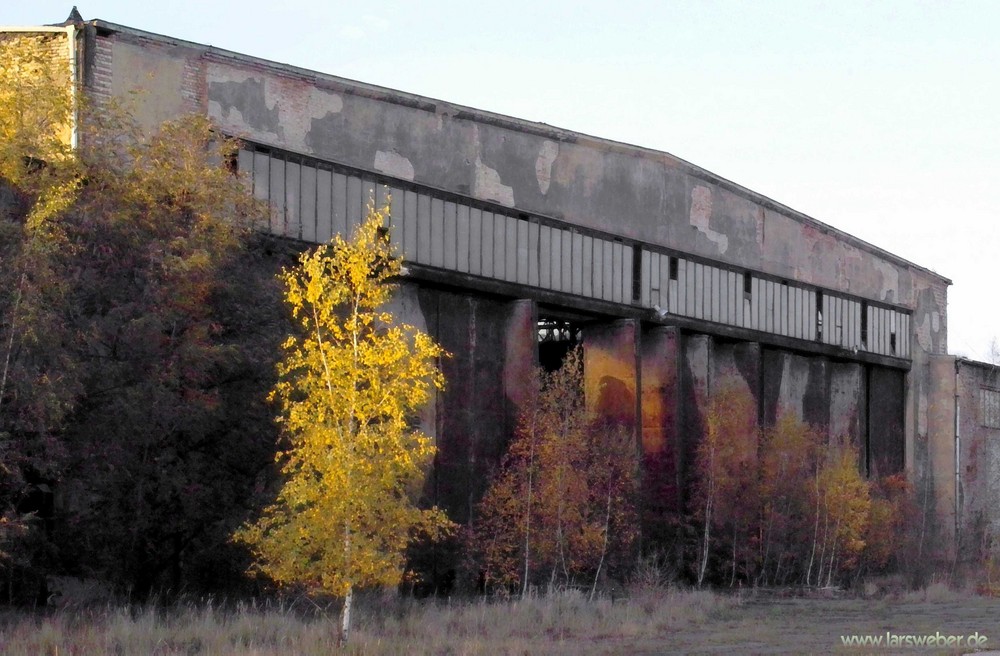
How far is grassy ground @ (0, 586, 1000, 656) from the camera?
52.6 feet

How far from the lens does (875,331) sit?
126 feet

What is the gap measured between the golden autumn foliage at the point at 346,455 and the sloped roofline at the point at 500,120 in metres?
6.09

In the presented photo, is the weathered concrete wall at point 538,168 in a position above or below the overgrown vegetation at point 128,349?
above

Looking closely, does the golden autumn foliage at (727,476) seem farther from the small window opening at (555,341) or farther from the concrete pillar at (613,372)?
the small window opening at (555,341)

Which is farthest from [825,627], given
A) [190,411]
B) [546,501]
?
[190,411]

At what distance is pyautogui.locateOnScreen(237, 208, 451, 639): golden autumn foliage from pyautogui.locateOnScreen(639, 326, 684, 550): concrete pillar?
13.2 m

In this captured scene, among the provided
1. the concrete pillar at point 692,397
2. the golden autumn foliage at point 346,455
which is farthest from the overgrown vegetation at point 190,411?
the concrete pillar at point 692,397

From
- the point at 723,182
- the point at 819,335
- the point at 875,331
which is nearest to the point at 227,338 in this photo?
the point at 723,182

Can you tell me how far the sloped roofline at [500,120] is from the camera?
22.3 metres

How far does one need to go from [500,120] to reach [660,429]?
808cm

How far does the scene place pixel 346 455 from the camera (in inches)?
671

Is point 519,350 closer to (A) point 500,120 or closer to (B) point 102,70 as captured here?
(A) point 500,120

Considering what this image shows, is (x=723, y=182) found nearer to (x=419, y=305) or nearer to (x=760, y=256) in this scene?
(x=760, y=256)

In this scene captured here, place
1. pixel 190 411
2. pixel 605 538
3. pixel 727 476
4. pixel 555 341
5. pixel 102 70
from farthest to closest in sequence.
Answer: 1. pixel 555 341
2. pixel 727 476
3. pixel 605 538
4. pixel 102 70
5. pixel 190 411
